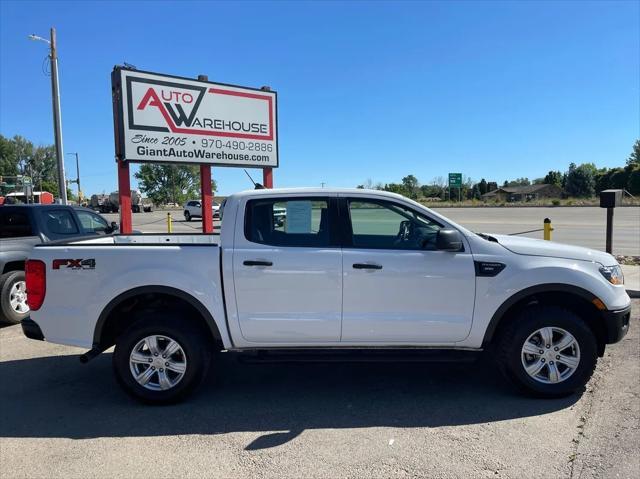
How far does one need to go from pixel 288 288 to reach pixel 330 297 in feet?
1.15

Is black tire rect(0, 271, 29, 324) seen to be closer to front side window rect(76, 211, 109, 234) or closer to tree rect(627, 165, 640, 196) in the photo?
front side window rect(76, 211, 109, 234)

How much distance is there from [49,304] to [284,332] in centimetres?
198

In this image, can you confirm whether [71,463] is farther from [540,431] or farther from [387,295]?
[540,431]

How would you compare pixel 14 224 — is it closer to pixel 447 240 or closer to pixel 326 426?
pixel 326 426

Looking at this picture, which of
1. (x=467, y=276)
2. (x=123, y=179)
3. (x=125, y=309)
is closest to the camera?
(x=467, y=276)

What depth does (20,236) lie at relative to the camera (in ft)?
22.9

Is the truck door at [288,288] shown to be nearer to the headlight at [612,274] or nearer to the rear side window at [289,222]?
the rear side window at [289,222]

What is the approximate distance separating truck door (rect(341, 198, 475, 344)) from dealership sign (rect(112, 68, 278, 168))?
7991 mm

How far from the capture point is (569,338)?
13.4 feet

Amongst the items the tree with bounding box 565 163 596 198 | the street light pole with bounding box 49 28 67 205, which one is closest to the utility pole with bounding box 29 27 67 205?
the street light pole with bounding box 49 28 67 205

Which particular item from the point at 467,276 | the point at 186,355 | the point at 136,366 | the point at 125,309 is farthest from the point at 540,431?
the point at 125,309

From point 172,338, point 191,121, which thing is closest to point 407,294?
point 172,338

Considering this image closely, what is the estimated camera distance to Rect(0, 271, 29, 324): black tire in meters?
6.58

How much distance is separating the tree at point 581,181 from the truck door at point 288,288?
89836 millimetres
